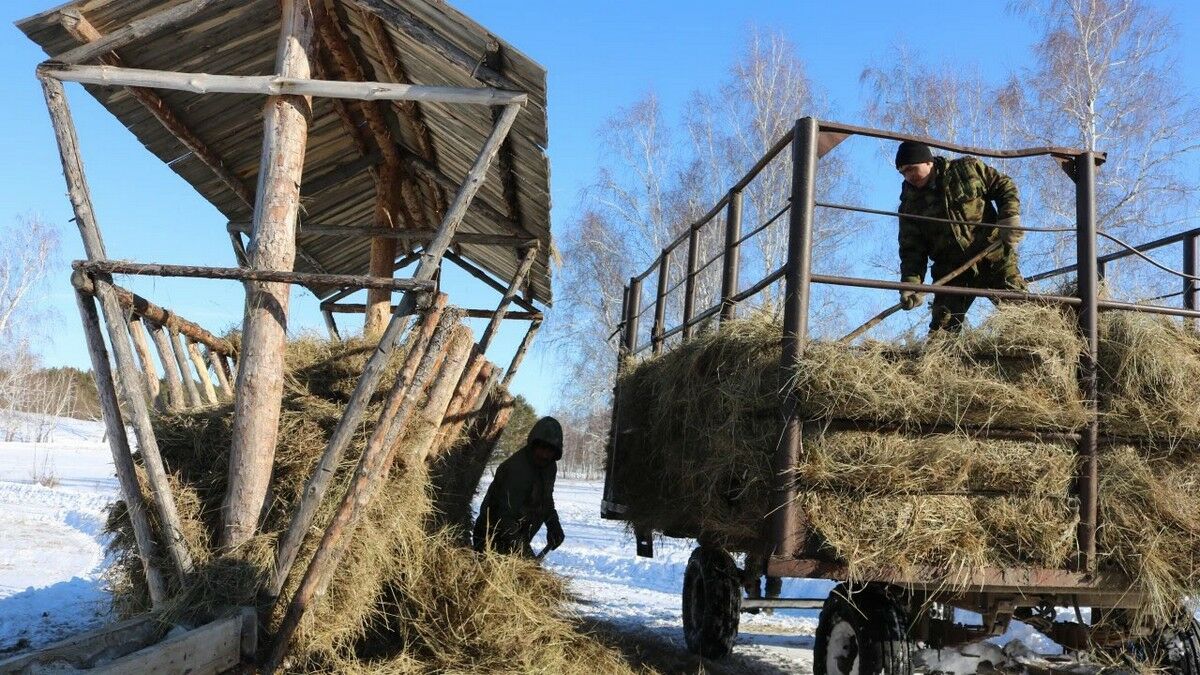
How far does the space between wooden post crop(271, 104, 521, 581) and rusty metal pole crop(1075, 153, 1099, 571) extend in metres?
3.36

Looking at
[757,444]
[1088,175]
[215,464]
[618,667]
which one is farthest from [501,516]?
[1088,175]

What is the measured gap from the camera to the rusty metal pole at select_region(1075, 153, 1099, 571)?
15.0 feet

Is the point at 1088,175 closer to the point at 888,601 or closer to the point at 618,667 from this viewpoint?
the point at 888,601

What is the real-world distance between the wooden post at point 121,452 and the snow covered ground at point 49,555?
73 cm

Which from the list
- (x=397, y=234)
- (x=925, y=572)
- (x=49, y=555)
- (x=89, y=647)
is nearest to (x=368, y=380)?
(x=89, y=647)

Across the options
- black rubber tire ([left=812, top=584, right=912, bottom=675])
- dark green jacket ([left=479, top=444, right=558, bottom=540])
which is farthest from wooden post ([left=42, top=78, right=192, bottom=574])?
black rubber tire ([left=812, top=584, right=912, bottom=675])

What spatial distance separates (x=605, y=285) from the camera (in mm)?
25578

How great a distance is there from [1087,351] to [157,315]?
221 inches

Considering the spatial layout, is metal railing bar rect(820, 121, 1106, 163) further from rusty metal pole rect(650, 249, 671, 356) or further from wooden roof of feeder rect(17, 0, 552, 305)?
rusty metal pole rect(650, 249, 671, 356)

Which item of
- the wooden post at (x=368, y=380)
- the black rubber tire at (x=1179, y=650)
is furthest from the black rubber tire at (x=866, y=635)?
the wooden post at (x=368, y=380)

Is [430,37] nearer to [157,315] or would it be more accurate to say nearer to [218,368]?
[157,315]

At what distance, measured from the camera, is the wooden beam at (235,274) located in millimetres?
5184

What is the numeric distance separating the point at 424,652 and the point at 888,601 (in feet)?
8.70

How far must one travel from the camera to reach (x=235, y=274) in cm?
529
